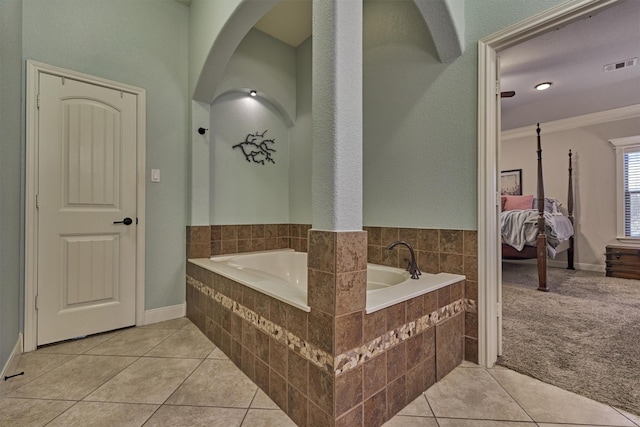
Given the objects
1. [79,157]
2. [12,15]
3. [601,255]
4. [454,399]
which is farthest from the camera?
[601,255]

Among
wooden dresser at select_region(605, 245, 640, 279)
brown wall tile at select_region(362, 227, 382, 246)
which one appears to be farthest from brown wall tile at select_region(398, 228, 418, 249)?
wooden dresser at select_region(605, 245, 640, 279)

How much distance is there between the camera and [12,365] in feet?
5.50

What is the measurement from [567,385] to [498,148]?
132cm

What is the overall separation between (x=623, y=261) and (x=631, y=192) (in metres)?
1.08

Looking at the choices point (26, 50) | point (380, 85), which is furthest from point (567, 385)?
point (26, 50)

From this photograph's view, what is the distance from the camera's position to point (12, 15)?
1.74m

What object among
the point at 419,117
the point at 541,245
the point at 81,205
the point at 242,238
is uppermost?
the point at 419,117

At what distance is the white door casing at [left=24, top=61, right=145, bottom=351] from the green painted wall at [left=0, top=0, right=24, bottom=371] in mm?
80

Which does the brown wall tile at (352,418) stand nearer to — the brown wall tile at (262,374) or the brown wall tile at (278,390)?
the brown wall tile at (278,390)

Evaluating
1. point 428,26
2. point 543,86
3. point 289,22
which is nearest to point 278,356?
point 428,26

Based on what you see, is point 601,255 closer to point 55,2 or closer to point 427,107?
point 427,107

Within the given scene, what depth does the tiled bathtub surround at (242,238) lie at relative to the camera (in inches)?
105

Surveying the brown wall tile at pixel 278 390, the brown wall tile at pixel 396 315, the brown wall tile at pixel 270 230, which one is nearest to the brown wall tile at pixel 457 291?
the brown wall tile at pixel 396 315

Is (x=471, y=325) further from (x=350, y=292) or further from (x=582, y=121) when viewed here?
(x=582, y=121)
